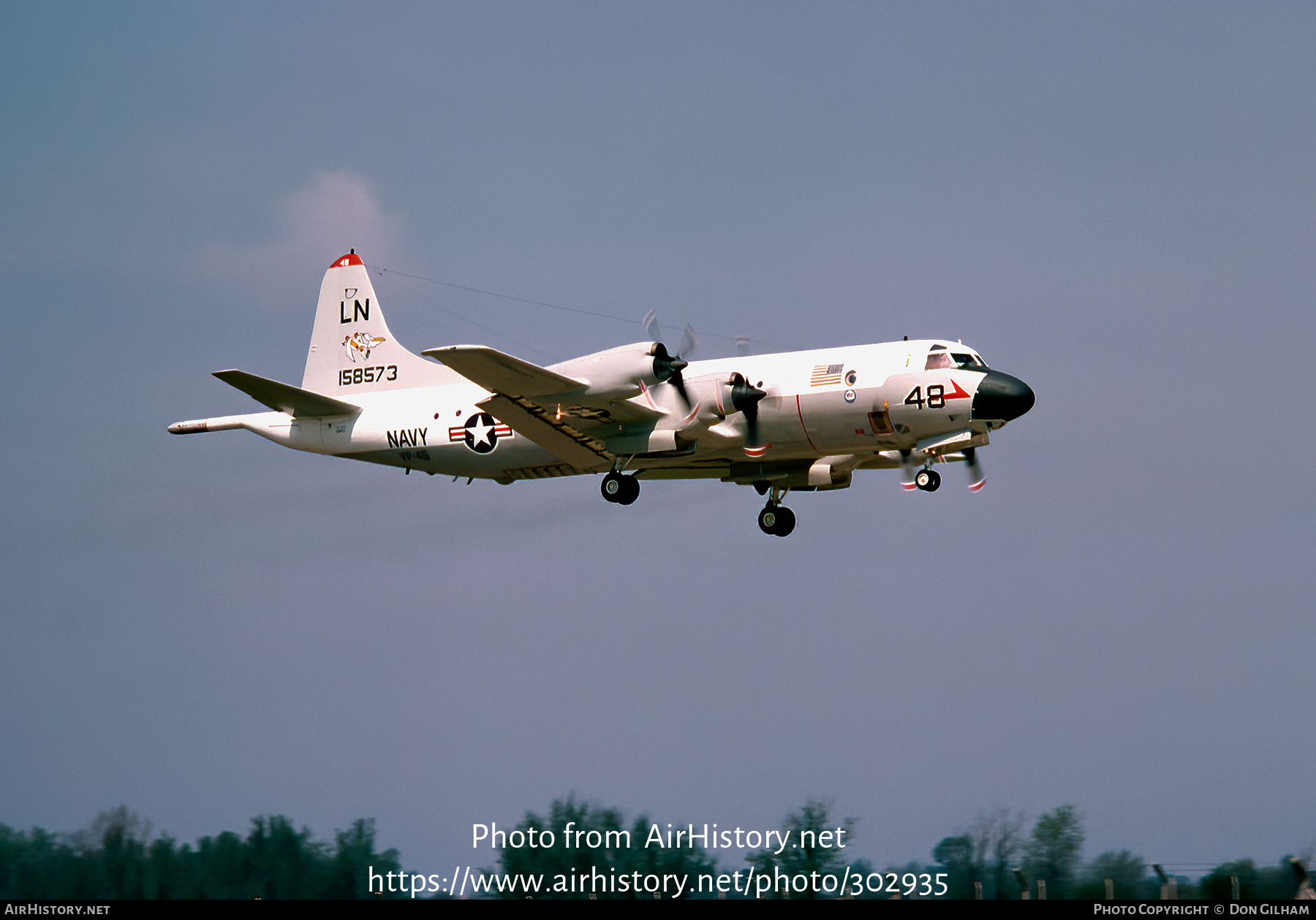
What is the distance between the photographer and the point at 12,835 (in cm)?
2520

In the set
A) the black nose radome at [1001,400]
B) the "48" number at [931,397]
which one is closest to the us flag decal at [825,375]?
the "48" number at [931,397]

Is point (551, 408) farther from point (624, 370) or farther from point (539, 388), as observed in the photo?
point (624, 370)

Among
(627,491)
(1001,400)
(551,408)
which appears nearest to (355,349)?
(551,408)

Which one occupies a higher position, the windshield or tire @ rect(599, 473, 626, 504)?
the windshield

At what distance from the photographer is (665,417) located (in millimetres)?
29922

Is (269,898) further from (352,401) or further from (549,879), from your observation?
(352,401)

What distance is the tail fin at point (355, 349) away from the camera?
112 ft

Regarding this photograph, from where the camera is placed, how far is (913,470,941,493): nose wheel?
2983 cm

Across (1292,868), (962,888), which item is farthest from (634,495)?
(1292,868)

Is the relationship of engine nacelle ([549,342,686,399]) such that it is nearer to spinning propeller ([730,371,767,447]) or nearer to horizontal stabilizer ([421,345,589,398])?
horizontal stabilizer ([421,345,589,398])

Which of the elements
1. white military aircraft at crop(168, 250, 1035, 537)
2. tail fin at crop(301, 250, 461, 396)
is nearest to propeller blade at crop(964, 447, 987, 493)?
white military aircraft at crop(168, 250, 1035, 537)

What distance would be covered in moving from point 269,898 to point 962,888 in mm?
11349

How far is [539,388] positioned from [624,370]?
1.63m

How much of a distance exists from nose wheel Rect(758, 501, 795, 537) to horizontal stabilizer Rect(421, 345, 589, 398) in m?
5.55
